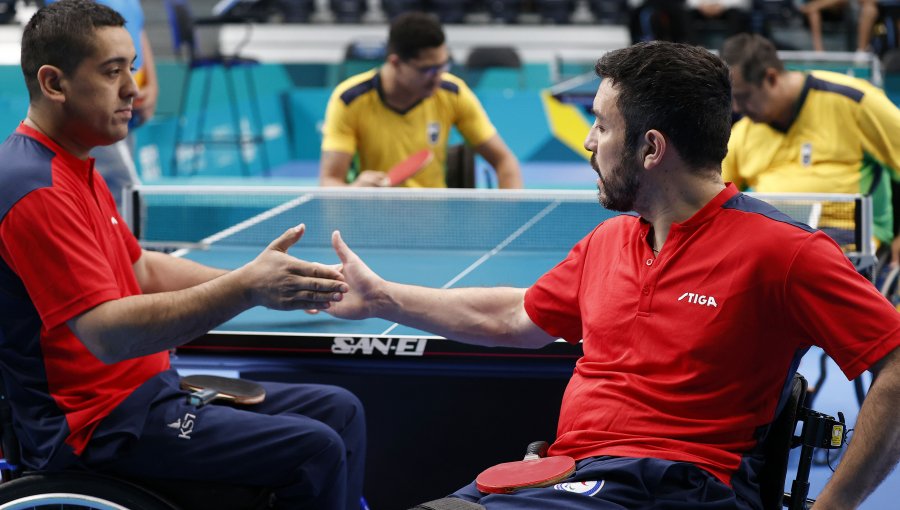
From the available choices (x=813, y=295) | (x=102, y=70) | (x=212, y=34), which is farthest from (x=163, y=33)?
(x=813, y=295)

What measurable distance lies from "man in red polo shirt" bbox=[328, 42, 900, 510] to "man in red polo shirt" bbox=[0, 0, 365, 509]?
572mm

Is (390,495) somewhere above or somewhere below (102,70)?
below

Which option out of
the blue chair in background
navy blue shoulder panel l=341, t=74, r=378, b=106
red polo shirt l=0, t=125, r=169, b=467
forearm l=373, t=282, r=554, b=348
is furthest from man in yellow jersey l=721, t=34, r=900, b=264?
the blue chair in background

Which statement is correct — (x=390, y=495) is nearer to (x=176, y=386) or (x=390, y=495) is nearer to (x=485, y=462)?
(x=485, y=462)

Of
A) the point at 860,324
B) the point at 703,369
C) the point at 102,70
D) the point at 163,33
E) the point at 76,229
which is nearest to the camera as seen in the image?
the point at 860,324

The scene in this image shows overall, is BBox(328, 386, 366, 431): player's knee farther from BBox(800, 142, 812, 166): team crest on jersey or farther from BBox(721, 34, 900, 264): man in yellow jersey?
BBox(800, 142, 812, 166): team crest on jersey

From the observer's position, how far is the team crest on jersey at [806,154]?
502 cm

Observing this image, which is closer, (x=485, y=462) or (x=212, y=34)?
(x=485, y=462)

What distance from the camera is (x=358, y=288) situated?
9.46ft

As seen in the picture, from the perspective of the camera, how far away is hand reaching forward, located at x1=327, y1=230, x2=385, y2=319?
2863 mm

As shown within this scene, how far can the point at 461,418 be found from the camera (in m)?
3.80

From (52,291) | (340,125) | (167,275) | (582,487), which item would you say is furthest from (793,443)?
(340,125)

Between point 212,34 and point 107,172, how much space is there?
41.6ft

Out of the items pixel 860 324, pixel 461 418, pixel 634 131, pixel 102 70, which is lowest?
pixel 461 418
